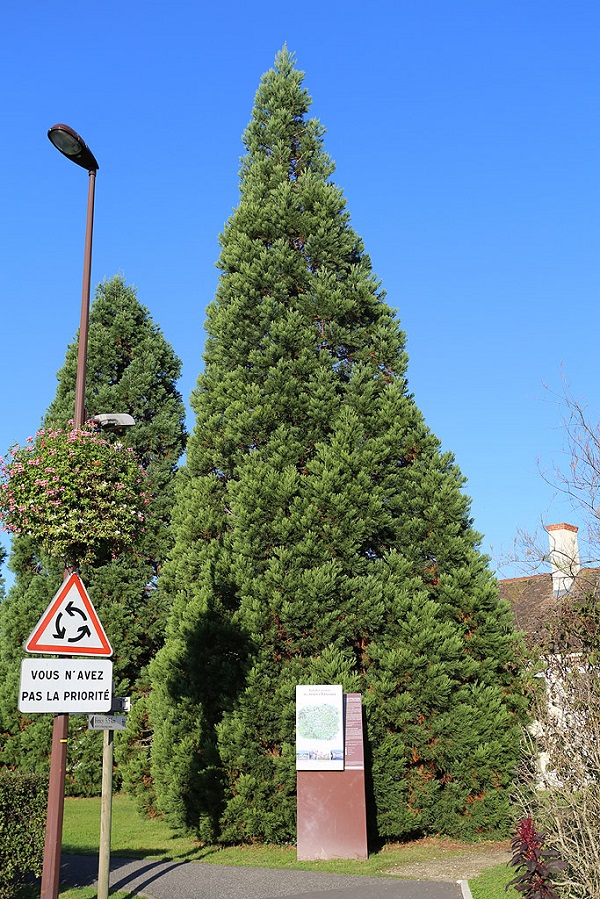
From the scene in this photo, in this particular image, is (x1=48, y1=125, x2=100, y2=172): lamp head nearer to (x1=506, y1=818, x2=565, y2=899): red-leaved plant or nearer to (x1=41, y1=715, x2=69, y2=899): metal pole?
(x1=41, y1=715, x2=69, y2=899): metal pole

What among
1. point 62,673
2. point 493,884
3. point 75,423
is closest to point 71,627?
point 62,673

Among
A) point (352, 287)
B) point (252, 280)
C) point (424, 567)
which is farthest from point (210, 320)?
point (424, 567)

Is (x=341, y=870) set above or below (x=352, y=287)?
below

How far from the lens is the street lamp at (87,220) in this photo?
933 cm

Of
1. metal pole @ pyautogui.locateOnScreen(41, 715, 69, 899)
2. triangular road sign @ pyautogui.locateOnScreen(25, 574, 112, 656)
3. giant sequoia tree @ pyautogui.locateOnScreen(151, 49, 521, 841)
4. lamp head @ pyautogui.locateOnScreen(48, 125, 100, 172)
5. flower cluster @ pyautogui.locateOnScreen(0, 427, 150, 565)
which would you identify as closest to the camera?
triangular road sign @ pyautogui.locateOnScreen(25, 574, 112, 656)

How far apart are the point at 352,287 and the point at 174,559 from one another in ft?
21.0

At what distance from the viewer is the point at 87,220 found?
10.2 meters

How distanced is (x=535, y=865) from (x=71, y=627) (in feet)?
14.0

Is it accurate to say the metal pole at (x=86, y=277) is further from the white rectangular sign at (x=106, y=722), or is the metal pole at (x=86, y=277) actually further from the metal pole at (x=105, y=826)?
the metal pole at (x=105, y=826)

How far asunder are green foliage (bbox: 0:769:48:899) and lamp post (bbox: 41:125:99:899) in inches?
26.3

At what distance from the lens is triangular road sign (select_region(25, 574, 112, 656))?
701cm

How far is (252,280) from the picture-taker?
1636 centimetres

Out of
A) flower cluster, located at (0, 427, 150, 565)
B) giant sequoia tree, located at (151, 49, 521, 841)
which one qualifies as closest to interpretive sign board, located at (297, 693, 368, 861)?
giant sequoia tree, located at (151, 49, 521, 841)

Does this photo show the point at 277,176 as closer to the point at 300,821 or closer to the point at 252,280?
the point at 252,280
